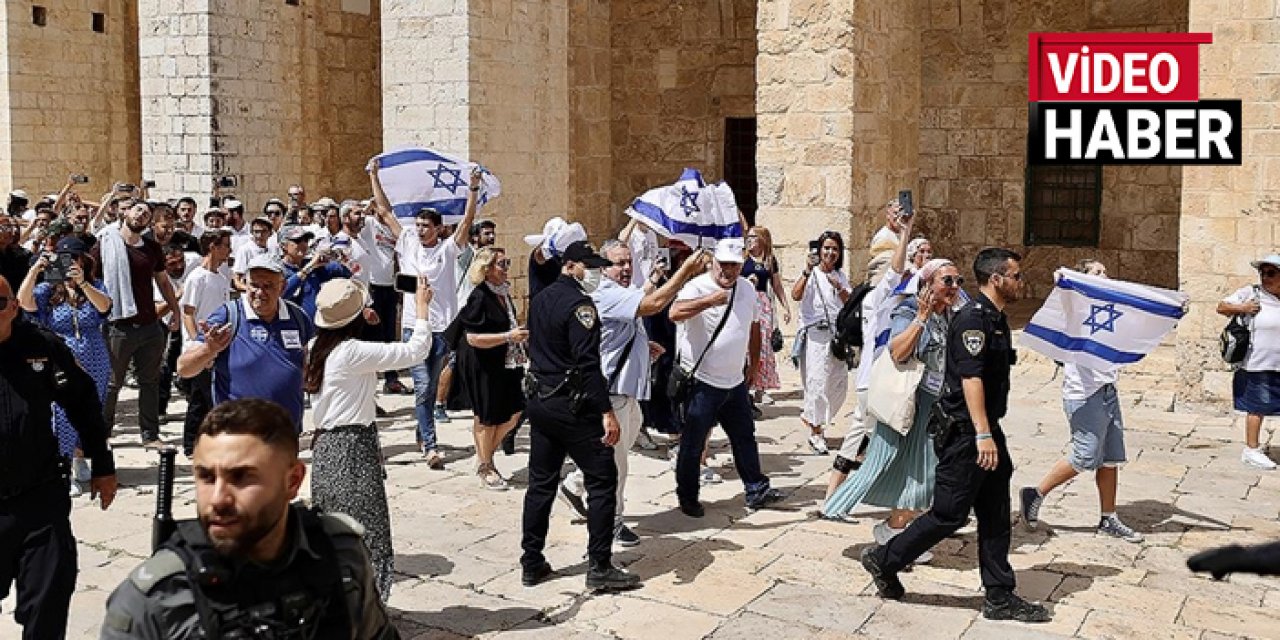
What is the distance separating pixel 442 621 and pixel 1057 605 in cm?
293

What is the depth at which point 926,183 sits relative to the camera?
17.0m

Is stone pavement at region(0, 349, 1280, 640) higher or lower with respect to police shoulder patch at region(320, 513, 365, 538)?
lower

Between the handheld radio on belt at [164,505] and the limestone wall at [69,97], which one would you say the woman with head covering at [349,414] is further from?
the limestone wall at [69,97]

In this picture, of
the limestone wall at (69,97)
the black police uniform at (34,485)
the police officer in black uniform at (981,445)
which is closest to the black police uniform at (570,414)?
the police officer in black uniform at (981,445)

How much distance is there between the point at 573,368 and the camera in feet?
19.7

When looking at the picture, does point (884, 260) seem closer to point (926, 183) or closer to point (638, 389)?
point (638, 389)

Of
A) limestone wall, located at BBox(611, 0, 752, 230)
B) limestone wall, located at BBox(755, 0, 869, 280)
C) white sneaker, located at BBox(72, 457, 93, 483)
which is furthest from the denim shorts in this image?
limestone wall, located at BBox(611, 0, 752, 230)

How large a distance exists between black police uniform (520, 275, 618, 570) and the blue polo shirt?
1179 mm

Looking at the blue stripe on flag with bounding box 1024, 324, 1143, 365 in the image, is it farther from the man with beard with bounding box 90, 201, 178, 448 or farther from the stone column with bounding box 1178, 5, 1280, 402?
the man with beard with bounding box 90, 201, 178, 448

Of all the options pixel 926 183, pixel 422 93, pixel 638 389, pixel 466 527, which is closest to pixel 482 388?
pixel 466 527

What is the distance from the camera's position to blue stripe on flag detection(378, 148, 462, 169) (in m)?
10.1

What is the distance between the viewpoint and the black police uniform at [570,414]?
19.6ft

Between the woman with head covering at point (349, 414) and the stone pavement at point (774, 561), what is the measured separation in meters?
0.65

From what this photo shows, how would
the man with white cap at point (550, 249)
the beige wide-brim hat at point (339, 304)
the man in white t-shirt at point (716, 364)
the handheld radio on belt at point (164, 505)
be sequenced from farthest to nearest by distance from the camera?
Result: the man in white t-shirt at point (716, 364) < the man with white cap at point (550, 249) < the beige wide-brim hat at point (339, 304) < the handheld radio on belt at point (164, 505)
